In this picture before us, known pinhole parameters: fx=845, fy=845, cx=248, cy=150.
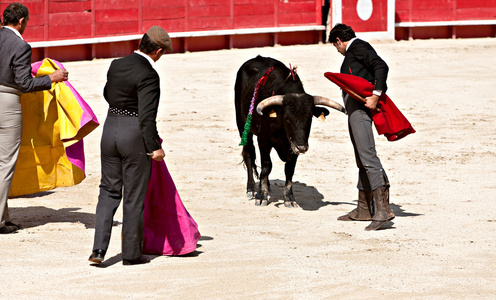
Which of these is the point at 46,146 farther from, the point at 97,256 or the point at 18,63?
the point at 97,256

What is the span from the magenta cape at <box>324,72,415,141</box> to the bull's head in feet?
2.54

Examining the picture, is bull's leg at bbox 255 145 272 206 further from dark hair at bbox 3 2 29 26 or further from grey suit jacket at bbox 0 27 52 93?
dark hair at bbox 3 2 29 26

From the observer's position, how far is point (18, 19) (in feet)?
16.9

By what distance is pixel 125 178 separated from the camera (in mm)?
4566

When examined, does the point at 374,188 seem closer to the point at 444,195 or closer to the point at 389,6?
the point at 444,195

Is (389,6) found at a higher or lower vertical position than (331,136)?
higher

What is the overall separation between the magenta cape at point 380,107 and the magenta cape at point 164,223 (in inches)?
54.8

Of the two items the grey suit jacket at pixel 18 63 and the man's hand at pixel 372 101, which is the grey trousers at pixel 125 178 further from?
the man's hand at pixel 372 101

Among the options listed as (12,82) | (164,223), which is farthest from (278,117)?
(12,82)

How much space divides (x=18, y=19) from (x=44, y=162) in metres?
1.08

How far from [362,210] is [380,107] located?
79 centimetres

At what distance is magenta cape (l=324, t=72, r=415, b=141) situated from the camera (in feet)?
18.2

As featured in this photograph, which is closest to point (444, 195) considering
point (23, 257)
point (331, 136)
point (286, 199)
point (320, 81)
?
point (286, 199)

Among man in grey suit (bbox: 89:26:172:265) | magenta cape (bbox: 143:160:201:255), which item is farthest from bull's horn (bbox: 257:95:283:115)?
man in grey suit (bbox: 89:26:172:265)
